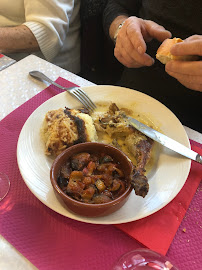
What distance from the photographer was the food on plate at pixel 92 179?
34.4 inches

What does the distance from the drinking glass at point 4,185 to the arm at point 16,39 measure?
1.19m

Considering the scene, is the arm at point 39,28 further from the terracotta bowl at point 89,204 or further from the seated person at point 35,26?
the terracotta bowl at point 89,204

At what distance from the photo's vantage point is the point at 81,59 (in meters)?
2.33

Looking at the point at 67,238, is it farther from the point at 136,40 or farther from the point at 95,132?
the point at 136,40

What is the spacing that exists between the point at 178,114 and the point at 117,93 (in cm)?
52

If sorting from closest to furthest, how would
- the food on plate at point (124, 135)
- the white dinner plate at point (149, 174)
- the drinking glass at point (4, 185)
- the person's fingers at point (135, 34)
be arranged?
1. the white dinner plate at point (149, 174)
2. the drinking glass at point (4, 185)
3. the food on plate at point (124, 135)
4. the person's fingers at point (135, 34)

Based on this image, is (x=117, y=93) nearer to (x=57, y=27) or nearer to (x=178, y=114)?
(x=178, y=114)

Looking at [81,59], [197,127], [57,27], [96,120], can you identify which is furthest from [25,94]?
[197,127]

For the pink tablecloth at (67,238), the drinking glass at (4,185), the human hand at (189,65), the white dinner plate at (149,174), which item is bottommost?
the pink tablecloth at (67,238)

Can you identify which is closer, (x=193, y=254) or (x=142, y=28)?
(x=193, y=254)

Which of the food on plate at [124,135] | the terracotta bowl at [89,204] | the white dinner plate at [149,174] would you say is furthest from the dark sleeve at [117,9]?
the terracotta bowl at [89,204]

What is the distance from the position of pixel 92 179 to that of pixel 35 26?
1417 millimetres

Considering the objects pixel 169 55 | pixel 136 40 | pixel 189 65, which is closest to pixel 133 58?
pixel 136 40

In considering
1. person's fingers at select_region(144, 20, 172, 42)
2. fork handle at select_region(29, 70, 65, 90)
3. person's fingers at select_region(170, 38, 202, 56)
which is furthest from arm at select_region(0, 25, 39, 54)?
person's fingers at select_region(170, 38, 202, 56)
